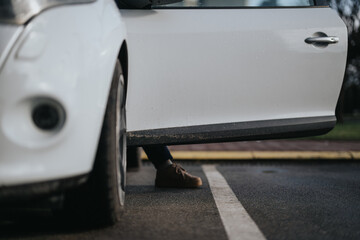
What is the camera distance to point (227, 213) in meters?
2.96

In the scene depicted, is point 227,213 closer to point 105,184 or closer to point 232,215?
point 232,215

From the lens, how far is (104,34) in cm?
233

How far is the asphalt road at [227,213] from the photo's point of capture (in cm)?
247

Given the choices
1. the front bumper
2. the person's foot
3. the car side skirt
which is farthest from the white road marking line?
the front bumper

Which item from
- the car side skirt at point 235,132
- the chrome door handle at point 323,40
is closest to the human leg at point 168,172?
the car side skirt at point 235,132

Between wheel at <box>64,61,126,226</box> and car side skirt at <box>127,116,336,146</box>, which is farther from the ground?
wheel at <box>64,61,126,226</box>

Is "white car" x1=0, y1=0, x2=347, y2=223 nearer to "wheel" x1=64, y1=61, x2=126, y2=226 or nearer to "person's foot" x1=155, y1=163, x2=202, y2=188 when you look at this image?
"wheel" x1=64, y1=61, x2=126, y2=226

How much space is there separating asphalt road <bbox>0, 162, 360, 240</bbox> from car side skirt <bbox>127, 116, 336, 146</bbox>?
379 millimetres

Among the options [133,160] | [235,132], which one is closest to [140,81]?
[235,132]

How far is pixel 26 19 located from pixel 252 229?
51.8 inches

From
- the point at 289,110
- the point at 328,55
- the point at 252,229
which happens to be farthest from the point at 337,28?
the point at 252,229

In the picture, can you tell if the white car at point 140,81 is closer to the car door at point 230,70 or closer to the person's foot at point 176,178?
the car door at point 230,70

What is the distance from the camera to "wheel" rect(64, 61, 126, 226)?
2.33m

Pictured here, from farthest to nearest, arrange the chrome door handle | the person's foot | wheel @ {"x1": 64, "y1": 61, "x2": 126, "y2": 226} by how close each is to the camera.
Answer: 1. the person's foot
2. the chrome door handle
3. wheel @ {"x1": 64, "y1": 61, "x2": 126, "y2": 226}
